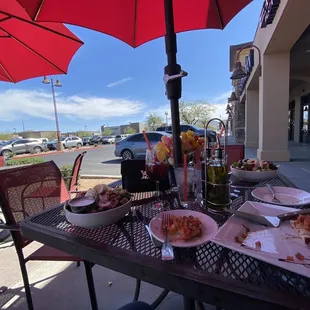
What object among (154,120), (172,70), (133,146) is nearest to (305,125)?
(133,146)

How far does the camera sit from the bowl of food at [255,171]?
129cm

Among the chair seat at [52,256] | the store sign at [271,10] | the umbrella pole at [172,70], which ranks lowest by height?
the chair seat at [52,256]

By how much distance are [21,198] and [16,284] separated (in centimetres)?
73

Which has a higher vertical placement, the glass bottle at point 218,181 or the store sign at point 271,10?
the store sign at point 271,10

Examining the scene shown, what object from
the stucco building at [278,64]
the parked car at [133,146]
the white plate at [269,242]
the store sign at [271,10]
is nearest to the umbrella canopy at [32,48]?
the white plate at [269,242]

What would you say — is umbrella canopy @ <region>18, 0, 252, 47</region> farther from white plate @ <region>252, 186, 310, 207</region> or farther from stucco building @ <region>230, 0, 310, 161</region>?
stucco building @ <region>230, 0, 310, 161</region>

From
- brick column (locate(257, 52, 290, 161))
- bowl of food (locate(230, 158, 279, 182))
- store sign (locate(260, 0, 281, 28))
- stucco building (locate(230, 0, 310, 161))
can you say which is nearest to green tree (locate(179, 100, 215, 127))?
stucco building (locate(230, 0, 310, 161))

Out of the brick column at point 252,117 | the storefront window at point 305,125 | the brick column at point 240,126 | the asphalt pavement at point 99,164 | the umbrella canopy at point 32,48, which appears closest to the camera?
the umbrella canopy at point 32,48

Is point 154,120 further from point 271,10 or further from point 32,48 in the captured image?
point 32,48

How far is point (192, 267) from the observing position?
20.9 inches

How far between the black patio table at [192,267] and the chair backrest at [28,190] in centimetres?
58

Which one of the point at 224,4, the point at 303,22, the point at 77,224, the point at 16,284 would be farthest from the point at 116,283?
the point at 303,22

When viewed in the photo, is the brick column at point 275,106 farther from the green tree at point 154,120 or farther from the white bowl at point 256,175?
the green tree at point 154,120

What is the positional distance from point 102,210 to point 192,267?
39 cm
